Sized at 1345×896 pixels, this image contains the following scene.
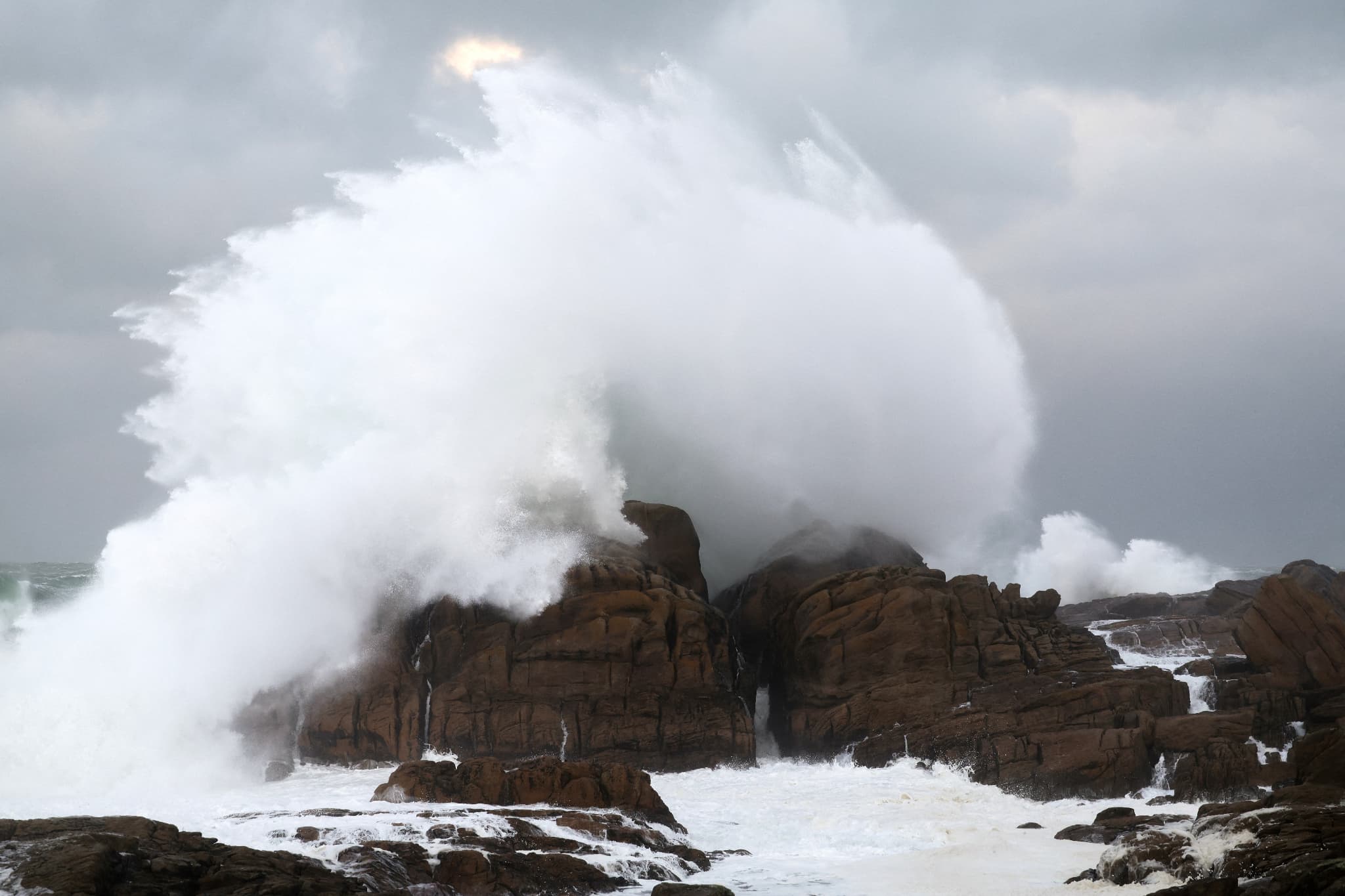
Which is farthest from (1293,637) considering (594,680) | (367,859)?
(367,859)

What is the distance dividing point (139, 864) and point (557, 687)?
1753 cm

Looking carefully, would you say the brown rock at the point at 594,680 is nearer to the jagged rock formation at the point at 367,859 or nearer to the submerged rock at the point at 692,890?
the jagged rock formation at the point at 367,859

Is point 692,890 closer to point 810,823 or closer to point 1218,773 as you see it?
point 810,823

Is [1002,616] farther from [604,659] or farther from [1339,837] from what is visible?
[1339,837]

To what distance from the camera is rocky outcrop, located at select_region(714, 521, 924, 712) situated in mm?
35156

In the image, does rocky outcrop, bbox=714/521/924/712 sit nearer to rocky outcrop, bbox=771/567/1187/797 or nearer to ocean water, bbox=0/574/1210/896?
rocky outcrop, bbox=771/567/1187/797

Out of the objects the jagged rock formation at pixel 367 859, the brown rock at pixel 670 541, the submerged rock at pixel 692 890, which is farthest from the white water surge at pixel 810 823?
the brown rock at pixel 670 541

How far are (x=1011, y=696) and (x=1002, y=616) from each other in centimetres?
373

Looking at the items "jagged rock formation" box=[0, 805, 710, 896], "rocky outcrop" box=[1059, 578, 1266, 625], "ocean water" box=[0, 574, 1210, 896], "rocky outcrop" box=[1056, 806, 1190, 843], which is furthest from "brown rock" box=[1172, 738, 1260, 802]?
"rocky outcrop" box=[1059, 578, 1266, 625]

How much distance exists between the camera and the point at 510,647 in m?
31.2

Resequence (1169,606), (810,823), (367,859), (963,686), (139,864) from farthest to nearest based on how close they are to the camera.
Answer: (1169,606) → (963,686) → (810,823) → (367,859) → (139,864)

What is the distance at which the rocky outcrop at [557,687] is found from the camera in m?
29.7

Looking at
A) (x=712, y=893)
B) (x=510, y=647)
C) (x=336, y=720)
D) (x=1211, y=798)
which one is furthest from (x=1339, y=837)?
(x=336, y=720)

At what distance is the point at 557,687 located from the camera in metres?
30.4
